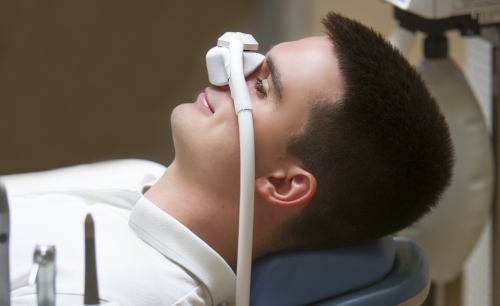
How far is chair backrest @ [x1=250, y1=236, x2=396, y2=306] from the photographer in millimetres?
1074

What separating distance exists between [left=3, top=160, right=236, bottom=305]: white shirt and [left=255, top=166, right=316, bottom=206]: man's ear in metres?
0.15

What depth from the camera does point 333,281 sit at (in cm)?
108

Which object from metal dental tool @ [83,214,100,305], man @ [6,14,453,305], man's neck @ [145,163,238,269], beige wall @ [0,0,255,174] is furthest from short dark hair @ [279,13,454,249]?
beige wall @ [0,0,255,174]

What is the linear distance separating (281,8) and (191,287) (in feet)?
5.97

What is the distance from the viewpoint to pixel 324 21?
3.99 ft

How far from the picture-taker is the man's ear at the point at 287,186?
1102 millimetres

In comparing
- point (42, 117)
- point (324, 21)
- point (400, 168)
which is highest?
point (324, 21)

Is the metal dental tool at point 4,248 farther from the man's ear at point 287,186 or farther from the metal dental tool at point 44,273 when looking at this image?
the man's ear at point 287,186

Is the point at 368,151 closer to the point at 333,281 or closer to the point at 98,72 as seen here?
the point at 333,281

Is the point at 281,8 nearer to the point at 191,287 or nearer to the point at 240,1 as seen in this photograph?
the point at 240,1

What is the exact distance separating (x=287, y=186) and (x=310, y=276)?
0.17m

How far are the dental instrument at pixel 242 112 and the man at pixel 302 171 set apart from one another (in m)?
0.05

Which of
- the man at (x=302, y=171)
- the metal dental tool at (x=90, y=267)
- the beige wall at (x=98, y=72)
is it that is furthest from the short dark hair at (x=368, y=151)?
the beige wall at (x=98, y=72)

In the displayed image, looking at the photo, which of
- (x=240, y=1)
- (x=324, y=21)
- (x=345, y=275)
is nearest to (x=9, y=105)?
(x=240, y=1)
